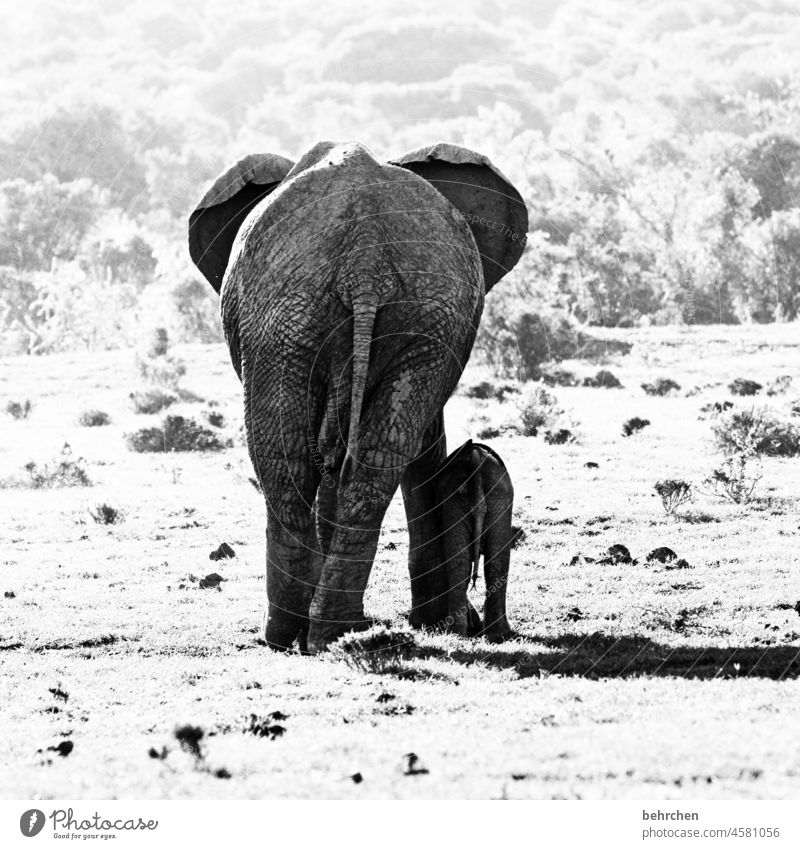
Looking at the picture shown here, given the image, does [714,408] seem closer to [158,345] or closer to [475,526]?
[475,526]

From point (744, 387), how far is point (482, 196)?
16.8 meters

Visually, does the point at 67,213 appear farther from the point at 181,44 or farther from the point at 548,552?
the point at 548,552

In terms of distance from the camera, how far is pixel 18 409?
28.4 meters

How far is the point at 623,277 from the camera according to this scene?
39031mm

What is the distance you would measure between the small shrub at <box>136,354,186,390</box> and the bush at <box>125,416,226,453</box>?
8816 millimetres

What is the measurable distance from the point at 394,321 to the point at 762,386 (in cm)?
1934

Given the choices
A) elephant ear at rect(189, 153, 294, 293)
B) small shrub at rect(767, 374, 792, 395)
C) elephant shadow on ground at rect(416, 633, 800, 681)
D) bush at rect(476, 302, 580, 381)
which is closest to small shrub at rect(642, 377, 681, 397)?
small shrub at rect(767, 374, 792, 395)

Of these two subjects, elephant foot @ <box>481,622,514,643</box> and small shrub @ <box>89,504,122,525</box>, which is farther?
small shrub @ <box>89,504,122,525</box>

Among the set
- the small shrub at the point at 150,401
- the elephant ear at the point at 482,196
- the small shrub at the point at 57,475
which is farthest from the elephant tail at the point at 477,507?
the small shrub at the point at 150,401

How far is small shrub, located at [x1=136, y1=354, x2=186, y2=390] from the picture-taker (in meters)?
32.0

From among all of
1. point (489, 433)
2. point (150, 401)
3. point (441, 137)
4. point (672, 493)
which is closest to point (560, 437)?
point (489, 433)

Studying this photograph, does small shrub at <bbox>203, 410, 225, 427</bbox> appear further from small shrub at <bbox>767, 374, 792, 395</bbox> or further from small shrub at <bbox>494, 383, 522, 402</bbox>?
small shrub at <bbox>767, 374, 792, 395</bbox>

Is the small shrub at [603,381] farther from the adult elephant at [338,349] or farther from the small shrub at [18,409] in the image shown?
the adult elephant at [338,349]

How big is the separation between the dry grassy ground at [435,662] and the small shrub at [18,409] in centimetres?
969
